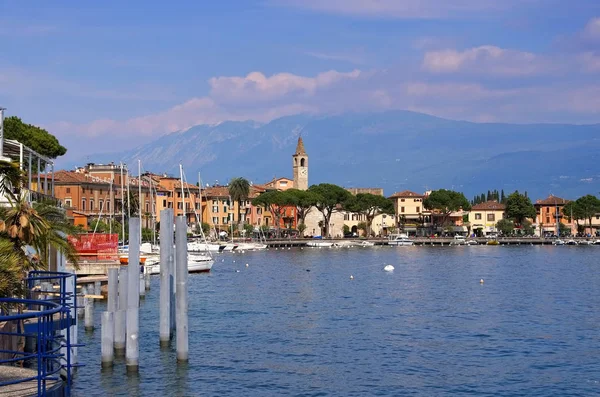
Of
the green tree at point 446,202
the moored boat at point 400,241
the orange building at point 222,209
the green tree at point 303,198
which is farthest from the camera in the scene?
the green tree at point 446,202

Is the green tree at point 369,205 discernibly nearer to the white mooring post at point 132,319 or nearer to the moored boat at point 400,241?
the moored boat at point 400,241

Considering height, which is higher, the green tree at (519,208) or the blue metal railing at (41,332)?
the green tree at (519,208)

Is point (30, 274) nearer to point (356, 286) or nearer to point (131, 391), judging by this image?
point (131, 391)

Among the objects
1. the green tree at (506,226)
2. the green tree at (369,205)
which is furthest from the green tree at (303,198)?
the green tree at (506,226)

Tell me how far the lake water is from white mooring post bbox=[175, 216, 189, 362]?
0.79 m

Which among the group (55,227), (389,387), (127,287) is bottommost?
(389,387)

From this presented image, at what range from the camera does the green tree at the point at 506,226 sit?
19275 cm

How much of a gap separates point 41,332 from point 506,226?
183m

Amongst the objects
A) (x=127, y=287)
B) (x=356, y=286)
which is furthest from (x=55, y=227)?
(x=356, y=286)

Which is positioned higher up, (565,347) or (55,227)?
(55,227)

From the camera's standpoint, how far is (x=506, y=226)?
632 feet

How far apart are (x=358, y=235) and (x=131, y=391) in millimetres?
172731

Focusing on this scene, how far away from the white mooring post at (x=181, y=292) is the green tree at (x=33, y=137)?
156ft

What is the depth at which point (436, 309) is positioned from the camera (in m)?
51.1
